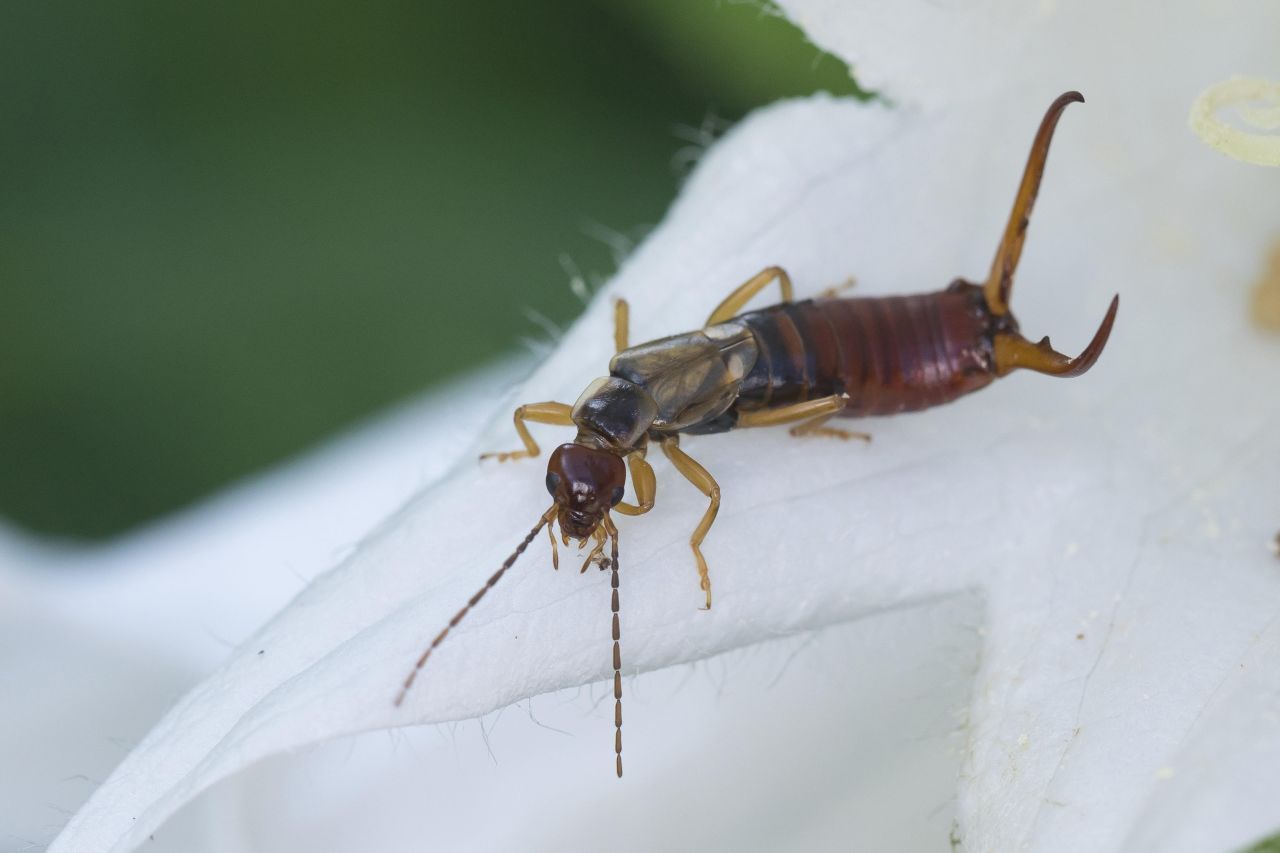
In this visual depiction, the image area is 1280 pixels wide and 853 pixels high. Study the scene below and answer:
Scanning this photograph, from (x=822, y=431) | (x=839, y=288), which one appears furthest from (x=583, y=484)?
(x=839, y=288)

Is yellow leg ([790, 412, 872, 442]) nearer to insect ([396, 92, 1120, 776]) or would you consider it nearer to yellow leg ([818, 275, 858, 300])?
insect ([396, 92, 1120, 776])

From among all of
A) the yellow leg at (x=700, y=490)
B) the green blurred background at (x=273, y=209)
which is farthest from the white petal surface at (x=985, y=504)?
the green blurred background at (x=273, y=209)

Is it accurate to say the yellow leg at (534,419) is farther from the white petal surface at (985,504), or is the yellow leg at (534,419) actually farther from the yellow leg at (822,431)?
the yellow leg at (822,431)

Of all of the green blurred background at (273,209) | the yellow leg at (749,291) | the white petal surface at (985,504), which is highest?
the green blurred background at (273,209)

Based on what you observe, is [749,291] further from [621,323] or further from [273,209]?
[273,209]

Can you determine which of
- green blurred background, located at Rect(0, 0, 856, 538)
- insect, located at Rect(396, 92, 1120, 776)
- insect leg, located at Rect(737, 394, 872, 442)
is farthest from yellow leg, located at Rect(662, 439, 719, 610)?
green blurred background, located at Rect(0, 0, 856, 538)

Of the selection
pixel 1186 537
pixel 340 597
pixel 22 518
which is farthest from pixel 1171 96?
pixel 22 518
